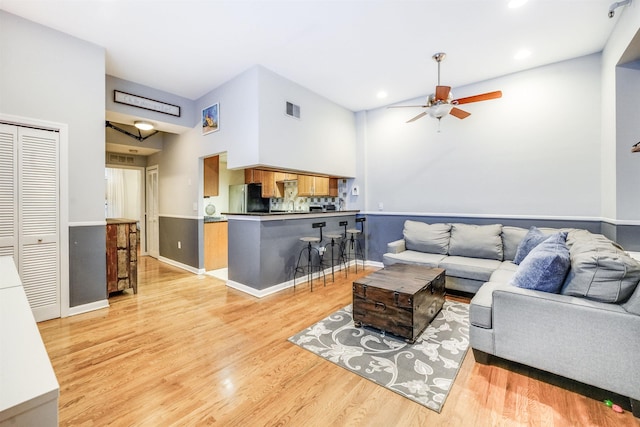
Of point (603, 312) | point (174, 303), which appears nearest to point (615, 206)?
point (603, 312)

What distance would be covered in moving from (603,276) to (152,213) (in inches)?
289

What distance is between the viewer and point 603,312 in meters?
1.73

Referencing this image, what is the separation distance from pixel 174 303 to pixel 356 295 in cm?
242

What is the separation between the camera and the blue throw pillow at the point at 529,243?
3.15m

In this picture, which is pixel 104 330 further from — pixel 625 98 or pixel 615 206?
pixel 625 98

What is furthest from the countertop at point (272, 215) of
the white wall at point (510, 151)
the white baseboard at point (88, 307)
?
the white baseboard at point (88, 307)

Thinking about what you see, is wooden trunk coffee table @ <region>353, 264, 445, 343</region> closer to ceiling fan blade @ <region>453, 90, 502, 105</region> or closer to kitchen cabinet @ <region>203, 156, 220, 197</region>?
ceiling fan blade @ <region>453, 90, 502, 105</region>

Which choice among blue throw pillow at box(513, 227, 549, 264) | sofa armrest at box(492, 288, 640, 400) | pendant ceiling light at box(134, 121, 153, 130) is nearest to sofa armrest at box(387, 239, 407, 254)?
blue throw pillow at box(513, 227, 549, 264)

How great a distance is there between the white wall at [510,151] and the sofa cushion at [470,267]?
0.99 metres

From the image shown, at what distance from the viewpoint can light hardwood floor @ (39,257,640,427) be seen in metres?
1.66

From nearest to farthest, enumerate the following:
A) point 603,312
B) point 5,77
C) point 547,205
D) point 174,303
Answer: point 603,312 → point 5,77 → point 174,303 → point 547,205

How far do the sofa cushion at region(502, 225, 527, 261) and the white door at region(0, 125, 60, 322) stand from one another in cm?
558

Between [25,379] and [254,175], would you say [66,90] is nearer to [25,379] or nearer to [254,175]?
[254,175]

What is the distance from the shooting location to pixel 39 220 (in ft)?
9.64
